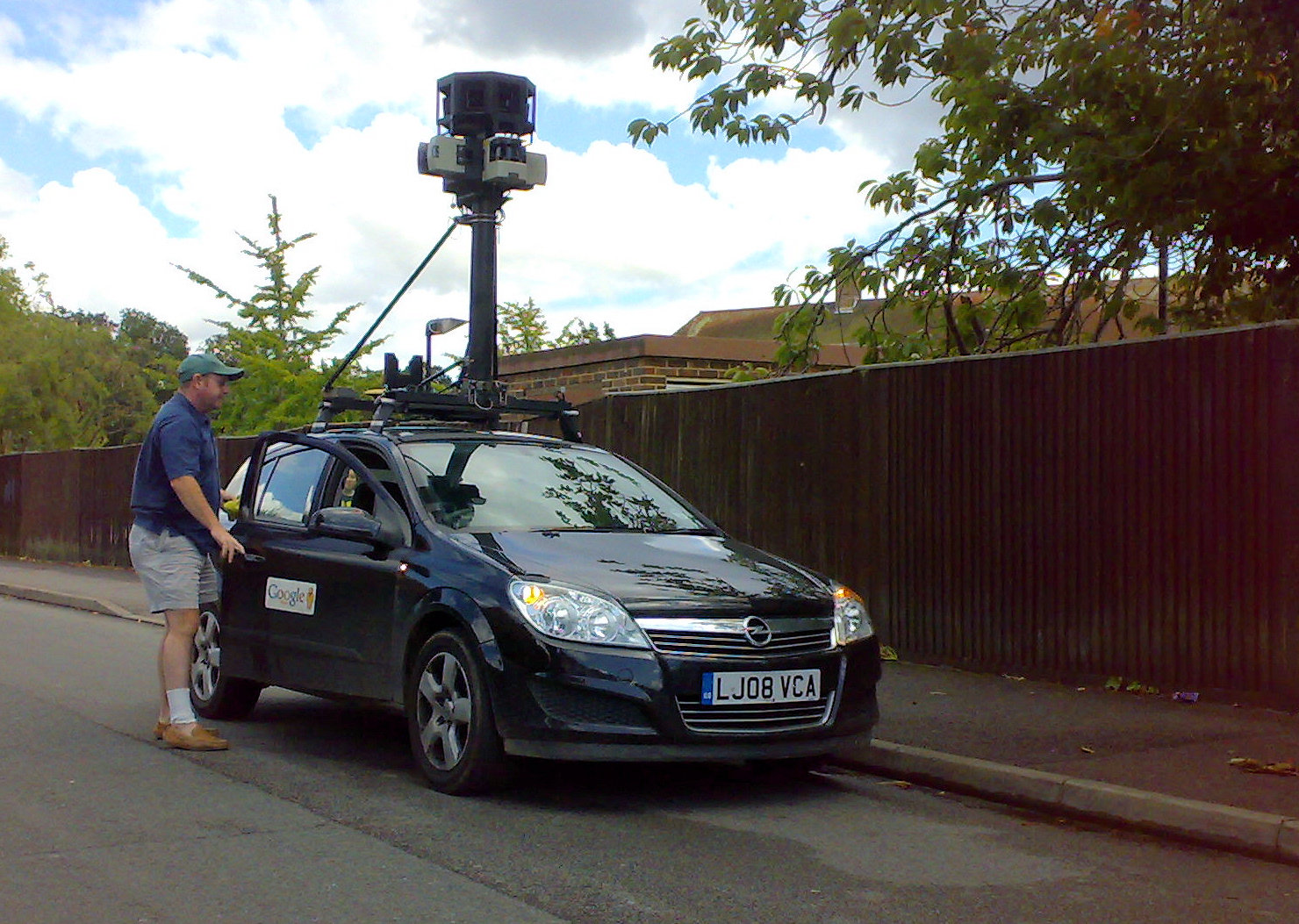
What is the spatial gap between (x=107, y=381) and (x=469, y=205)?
56.0m

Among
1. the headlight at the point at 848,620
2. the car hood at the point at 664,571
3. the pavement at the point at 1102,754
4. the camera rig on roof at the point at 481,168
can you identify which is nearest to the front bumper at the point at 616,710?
the car hood at the point at 664,571

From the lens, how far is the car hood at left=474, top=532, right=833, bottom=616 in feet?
20.1

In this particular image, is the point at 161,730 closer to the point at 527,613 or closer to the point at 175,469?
the point at 175,469

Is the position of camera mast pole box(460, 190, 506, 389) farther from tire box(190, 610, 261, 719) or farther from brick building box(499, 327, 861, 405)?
brick building box(499, 327, 861, 405)

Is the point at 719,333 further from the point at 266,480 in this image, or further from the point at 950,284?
the point at 266,480

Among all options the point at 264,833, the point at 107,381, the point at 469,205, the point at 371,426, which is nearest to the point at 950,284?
the point at 469,205

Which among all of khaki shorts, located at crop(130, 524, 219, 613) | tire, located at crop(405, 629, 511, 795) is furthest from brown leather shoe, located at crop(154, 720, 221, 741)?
tire, located at crop(405, 629, 511, 795)

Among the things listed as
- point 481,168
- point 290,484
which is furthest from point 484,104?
point 290,484

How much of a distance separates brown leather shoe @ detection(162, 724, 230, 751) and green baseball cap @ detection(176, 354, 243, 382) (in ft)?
5.70

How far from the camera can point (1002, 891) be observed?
4984 millimetres

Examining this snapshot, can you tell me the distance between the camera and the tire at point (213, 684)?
820 cm

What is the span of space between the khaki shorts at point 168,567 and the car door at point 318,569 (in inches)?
14.9

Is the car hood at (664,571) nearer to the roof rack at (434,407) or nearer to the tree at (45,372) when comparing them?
the roof rack at (434,407)

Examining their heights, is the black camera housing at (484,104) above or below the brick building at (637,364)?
above
